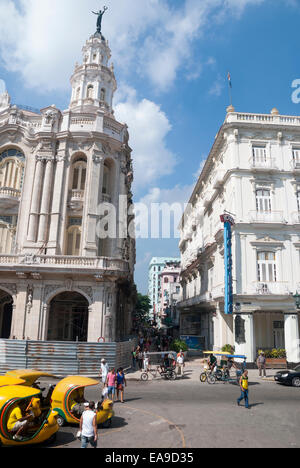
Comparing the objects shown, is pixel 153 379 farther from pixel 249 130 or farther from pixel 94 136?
pixel 249 130

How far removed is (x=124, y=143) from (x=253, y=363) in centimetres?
2206

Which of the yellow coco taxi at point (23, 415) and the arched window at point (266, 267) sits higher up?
the arched window at point (266, 267)

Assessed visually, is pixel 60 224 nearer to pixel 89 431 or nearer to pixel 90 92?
pixel 90 92

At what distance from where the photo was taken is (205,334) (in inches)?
1453

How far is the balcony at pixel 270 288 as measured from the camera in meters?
26.6

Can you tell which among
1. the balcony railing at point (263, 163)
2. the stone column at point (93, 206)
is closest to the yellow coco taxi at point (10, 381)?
the stone column at point (93, 206)

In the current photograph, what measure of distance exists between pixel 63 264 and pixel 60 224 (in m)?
4.25

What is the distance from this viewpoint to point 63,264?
2511 cm

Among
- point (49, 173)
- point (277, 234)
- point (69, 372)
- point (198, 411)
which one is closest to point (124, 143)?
point (49, 173)

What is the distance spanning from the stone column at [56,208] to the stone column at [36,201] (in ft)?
4.27

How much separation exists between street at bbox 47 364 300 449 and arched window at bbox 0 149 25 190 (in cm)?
1990

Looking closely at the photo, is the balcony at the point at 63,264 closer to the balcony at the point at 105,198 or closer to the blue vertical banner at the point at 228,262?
the balcony at the point at 105,198

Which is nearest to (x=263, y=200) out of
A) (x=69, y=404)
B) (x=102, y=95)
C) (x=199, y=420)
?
(x=102, y=95)

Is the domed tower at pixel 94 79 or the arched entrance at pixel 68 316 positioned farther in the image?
the domed tower at pixel 94 79
